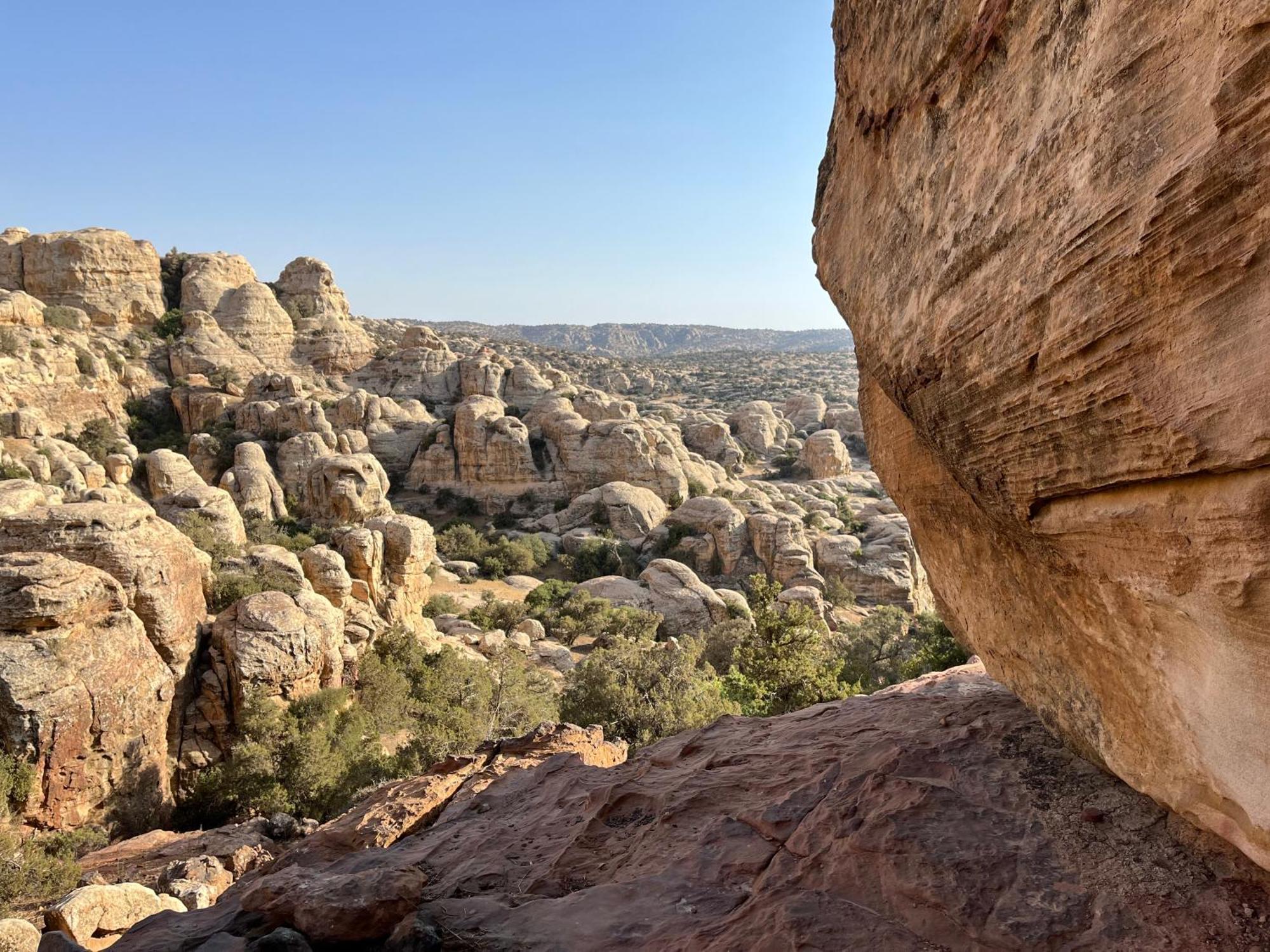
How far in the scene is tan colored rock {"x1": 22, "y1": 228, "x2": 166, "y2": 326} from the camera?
45.2 metres

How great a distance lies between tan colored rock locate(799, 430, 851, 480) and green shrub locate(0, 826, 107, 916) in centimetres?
4812

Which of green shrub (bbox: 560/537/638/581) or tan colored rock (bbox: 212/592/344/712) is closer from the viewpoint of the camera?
tan colored rock (bbox: 212/592/344/712)

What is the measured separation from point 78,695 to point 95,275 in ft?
160

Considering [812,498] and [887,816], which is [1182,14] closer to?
[887,816]

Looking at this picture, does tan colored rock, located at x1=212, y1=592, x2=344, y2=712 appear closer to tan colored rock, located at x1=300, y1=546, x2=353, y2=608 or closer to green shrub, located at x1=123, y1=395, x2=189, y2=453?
tan colored rock, located at x1=300, y1=546, x2=353, y2=608

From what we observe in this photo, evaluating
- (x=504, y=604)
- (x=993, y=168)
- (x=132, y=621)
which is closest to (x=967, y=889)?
(x=993, y=168)

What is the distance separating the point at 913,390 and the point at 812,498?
134 ft

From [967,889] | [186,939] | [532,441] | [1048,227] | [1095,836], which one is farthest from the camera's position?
[532,441]

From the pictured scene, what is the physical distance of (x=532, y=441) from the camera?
43.1 metres

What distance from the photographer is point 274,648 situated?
1370 cm

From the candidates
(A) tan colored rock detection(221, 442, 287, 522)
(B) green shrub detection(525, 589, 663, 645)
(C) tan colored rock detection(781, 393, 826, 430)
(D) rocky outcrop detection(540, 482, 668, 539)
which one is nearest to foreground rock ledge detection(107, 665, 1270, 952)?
(B) green shrub detection(525, 589, 663, 645)

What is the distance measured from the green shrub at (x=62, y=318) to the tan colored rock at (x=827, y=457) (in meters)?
50.9

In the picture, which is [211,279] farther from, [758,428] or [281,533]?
[758,428]

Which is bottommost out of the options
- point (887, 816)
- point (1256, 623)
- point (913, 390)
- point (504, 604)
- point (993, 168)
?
point (504, 604)
